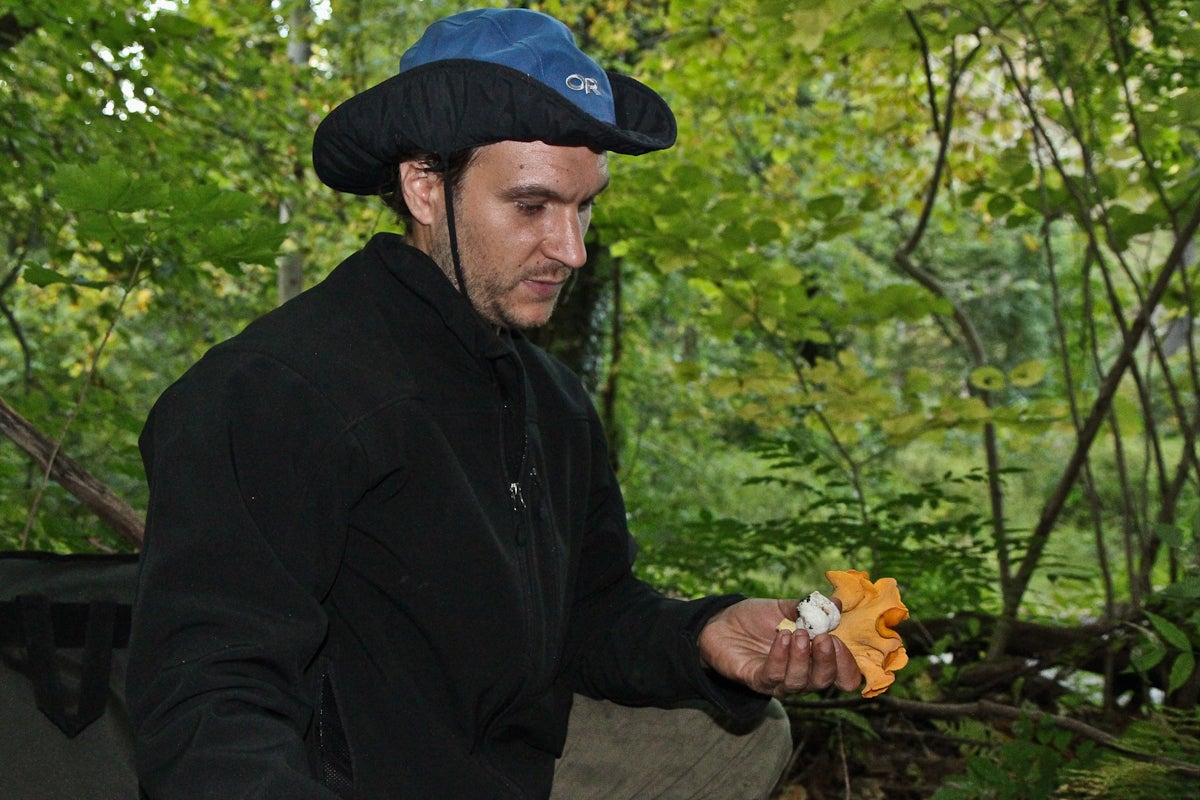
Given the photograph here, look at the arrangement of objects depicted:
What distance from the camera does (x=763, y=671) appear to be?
178 centimetres

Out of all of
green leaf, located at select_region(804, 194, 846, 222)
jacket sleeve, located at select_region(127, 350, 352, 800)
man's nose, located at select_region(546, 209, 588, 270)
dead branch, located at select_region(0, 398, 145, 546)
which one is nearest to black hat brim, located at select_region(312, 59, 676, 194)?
man's nose, located at select_region(546, 209, 588, 270)

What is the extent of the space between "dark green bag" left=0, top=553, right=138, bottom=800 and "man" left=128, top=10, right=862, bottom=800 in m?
0.33

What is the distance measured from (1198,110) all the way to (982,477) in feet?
3.88

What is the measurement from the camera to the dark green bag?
65.8 inches

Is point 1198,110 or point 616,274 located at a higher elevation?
point 1198,110

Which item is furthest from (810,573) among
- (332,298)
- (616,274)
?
(332,298)

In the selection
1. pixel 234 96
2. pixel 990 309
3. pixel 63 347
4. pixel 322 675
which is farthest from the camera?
pixel 990 309

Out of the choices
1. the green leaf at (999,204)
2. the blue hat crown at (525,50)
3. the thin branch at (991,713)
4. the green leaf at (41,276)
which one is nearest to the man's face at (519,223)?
the blue hat crown at (525,50)

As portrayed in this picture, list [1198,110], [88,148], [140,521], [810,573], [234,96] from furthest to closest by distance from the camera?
[810,573], [234,96], [88,148], [1198,110], [140,521]

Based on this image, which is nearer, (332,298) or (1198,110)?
(332,298)

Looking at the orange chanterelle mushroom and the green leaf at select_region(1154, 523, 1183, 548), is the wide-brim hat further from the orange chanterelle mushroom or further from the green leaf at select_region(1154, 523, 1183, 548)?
the green leaf at select_region(1154, 523, 1183, 548)

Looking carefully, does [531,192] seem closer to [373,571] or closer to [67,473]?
[373,571]

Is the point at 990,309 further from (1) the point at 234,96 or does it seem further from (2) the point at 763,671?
(2) the point at 763,671

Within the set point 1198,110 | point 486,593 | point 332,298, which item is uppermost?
point 1198,110
